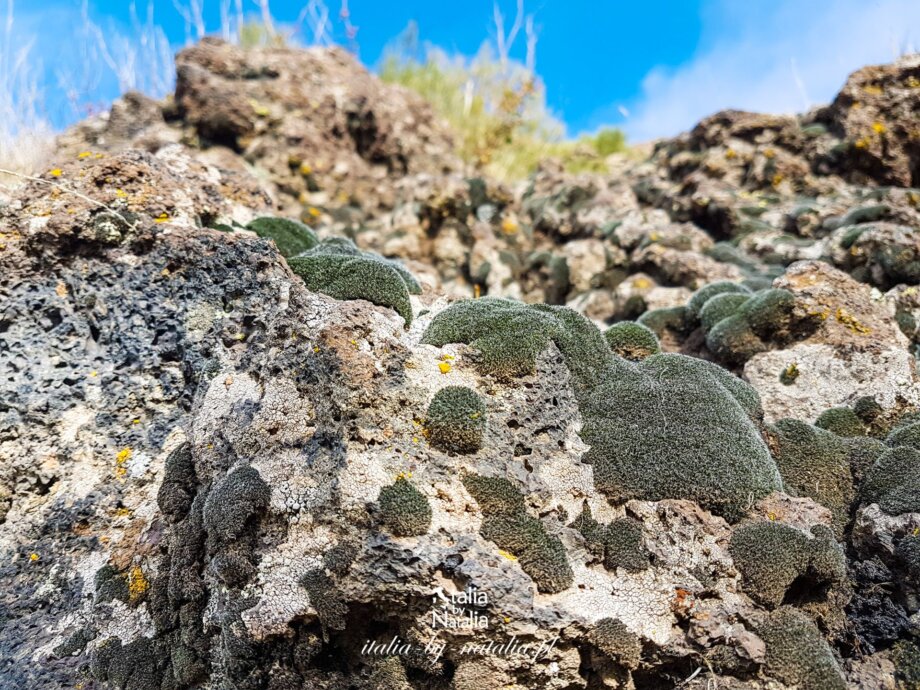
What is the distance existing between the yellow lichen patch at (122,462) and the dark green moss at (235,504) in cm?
197

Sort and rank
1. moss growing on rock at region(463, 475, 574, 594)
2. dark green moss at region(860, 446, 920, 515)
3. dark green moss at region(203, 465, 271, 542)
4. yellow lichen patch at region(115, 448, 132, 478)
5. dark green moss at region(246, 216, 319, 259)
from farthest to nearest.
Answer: dark green moss at region(246, 216, 319, 259) → yellow lichen patch at region(115, 448, 132, 478) → dark green moss at region(860, 446, 920, 515) → dark green moss at region(203, 465, 271, 542) → moss growing on rock at region(463, 475, 574, 594)

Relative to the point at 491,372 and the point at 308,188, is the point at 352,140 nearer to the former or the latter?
the point at 308,188

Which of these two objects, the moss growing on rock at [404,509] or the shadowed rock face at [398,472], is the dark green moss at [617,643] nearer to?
the shadowed rock face at [398,472]

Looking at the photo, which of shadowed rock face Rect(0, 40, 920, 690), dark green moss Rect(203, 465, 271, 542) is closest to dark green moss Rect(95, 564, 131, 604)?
shadowed rock face Rect(0, 40, 920, 690)

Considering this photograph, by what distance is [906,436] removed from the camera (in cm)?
920

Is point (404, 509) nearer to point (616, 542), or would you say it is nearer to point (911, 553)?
point (616, 542)

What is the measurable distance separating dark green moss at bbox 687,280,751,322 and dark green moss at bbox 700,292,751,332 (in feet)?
1.53

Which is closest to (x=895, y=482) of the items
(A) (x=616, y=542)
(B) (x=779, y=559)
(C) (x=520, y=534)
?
(B) (x=779, y=559)

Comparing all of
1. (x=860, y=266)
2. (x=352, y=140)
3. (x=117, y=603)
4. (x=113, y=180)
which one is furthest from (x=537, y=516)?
(x=352, y=140)

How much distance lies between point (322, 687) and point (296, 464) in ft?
7.16

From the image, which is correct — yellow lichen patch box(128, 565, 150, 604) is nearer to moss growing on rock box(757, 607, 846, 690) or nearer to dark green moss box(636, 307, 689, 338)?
moss growing on rock box(757, 607, 846, 690)

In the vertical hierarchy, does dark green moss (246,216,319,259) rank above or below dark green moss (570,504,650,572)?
above

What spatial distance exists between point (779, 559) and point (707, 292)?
7.98 m

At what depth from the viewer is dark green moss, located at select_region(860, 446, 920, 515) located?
7906 millimetres
